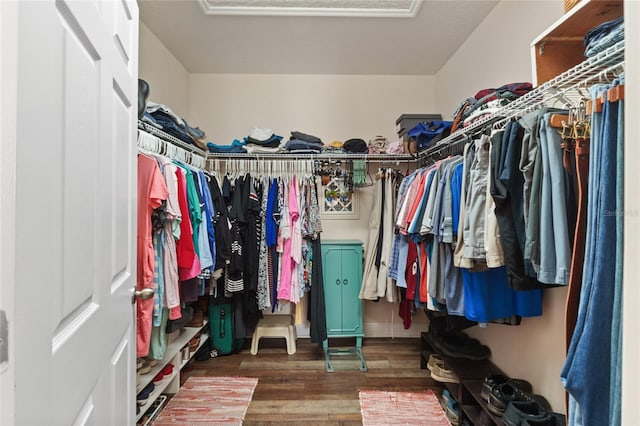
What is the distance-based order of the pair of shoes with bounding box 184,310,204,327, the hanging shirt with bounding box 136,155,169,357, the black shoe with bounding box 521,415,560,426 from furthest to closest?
the pair of shoes with bounding box 184,310,204,327 < the hanging shirt with bounding box 136,155,169,357 < the black shoe with bounding box 521,415,560,426

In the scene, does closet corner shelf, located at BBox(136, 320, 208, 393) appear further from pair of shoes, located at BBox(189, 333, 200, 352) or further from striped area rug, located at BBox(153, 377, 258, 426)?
striped area rug, located at BBox(153, 377, 258, 426)

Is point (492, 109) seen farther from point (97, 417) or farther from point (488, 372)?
point (97, 417)

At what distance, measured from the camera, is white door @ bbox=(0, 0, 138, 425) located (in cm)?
40

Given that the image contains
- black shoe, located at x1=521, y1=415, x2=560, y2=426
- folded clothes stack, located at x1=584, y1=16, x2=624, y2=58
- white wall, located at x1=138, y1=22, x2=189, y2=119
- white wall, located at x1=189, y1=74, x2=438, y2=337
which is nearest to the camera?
folded clothes stack, located at x1=584, y1=16, x2=624, y2=58

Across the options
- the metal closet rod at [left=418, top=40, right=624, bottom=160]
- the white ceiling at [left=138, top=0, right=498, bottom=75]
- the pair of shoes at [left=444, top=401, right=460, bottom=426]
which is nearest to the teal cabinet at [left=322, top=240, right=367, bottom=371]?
the pair of shoes at [left=444, top=401, right=460, bottom=426]

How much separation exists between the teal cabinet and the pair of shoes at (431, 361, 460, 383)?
30.6 inches

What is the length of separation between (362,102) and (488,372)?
2502mm

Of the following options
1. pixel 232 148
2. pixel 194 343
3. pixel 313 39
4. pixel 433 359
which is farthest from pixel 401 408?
pixel 313 39

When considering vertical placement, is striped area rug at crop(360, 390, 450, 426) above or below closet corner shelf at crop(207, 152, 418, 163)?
below

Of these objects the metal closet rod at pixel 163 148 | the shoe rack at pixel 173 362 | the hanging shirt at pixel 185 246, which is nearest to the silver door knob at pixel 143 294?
the hanging shirt at pixel 185 246

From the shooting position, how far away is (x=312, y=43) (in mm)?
2430

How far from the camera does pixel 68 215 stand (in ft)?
1.80

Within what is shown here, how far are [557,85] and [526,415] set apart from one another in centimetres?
135

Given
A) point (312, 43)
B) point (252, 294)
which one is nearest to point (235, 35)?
point (312, 43)
